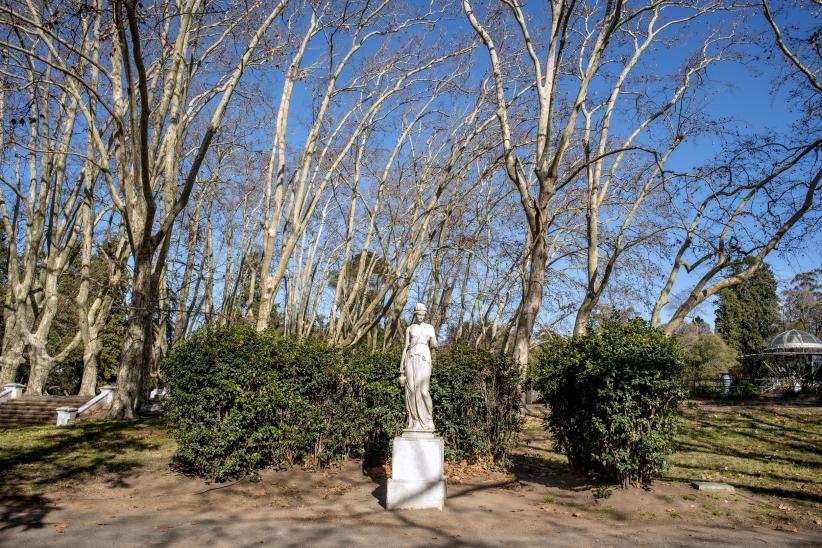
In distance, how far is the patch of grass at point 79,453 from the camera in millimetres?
9523

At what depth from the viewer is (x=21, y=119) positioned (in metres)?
9.17

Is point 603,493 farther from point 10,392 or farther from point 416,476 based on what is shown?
point 10,392

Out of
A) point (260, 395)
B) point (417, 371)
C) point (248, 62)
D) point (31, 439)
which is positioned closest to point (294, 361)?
point (260, 395)

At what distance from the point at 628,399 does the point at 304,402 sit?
17.3 ft

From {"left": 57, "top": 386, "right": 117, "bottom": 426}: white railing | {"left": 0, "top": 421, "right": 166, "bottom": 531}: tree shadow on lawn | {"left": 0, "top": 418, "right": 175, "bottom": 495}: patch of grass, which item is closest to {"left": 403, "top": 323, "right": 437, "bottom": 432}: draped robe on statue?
{"left": 0, "top": 421, "right": 166, "bottom": 531}: tree shadow on lawn

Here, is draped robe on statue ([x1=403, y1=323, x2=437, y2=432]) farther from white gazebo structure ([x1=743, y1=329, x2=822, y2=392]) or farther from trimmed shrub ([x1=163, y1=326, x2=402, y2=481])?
white gazebo structure ([x1=743, y1=329, x2=822, y2=392])

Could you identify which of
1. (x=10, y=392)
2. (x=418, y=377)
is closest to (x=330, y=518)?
(x=418, y=377)

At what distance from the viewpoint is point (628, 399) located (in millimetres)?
8320

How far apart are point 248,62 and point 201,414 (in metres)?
8.74

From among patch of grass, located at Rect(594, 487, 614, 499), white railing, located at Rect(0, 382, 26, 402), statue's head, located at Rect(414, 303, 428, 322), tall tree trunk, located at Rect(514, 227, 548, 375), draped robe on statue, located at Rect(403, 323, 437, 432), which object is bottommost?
patch of grass, located at Rect(594, 487, 614, 499)

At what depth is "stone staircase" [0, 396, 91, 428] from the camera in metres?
20.1

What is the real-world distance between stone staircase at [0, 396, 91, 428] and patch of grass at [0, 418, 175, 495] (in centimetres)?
671

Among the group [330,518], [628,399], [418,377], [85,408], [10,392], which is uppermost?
[418,377]

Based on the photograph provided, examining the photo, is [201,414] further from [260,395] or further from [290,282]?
[290,282]
